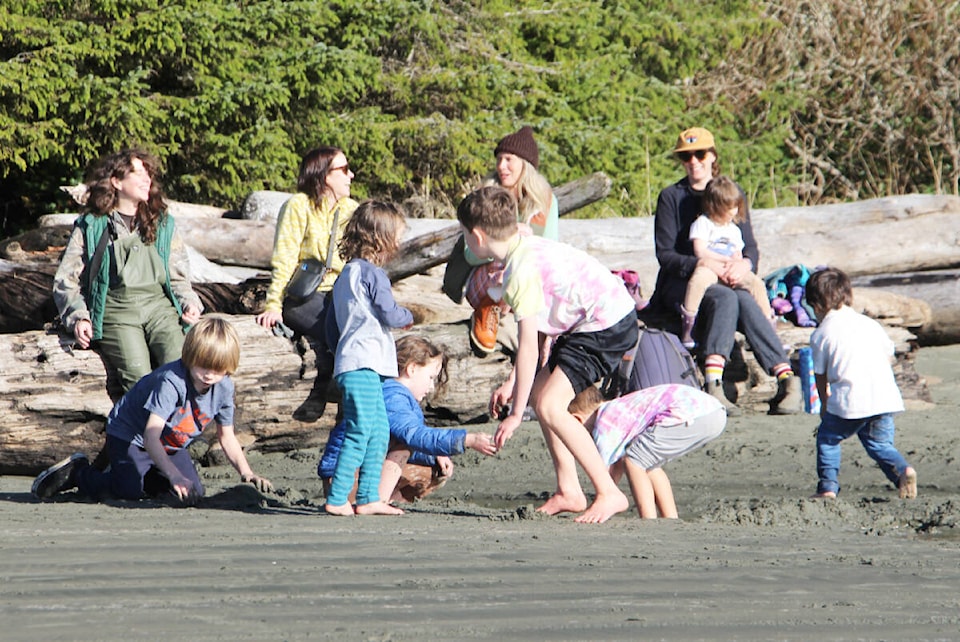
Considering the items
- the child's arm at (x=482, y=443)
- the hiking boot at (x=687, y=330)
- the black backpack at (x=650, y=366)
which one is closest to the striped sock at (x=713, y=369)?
the hiking boot at (x=687, y=330)

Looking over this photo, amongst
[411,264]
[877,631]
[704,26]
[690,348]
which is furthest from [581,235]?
[877,631]

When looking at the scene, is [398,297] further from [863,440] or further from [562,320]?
[562,320]

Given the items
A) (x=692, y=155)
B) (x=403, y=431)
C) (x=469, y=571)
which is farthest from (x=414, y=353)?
(x=692, y=155)

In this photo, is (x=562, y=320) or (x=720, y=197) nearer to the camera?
(x=562, y=320)

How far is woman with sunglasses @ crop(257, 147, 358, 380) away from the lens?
7434 millimetres

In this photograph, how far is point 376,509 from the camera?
5.73 m

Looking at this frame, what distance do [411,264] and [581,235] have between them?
3119 millimetres

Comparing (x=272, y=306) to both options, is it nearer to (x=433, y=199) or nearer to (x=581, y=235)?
(x=581, y=235)

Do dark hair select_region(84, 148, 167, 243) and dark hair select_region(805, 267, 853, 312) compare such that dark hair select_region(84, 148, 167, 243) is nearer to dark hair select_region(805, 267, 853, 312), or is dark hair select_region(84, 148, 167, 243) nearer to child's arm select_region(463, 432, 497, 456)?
child's arm select_region(463, 432, 497, 456)

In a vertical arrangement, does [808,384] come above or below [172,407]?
below

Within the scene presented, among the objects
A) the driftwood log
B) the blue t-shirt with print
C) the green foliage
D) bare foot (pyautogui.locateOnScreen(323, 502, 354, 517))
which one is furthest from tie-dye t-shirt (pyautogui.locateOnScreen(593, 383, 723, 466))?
the green foliage

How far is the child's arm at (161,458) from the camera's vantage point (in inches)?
234

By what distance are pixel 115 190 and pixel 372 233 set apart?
6.13ft

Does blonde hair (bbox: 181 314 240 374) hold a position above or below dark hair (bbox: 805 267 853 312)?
below
